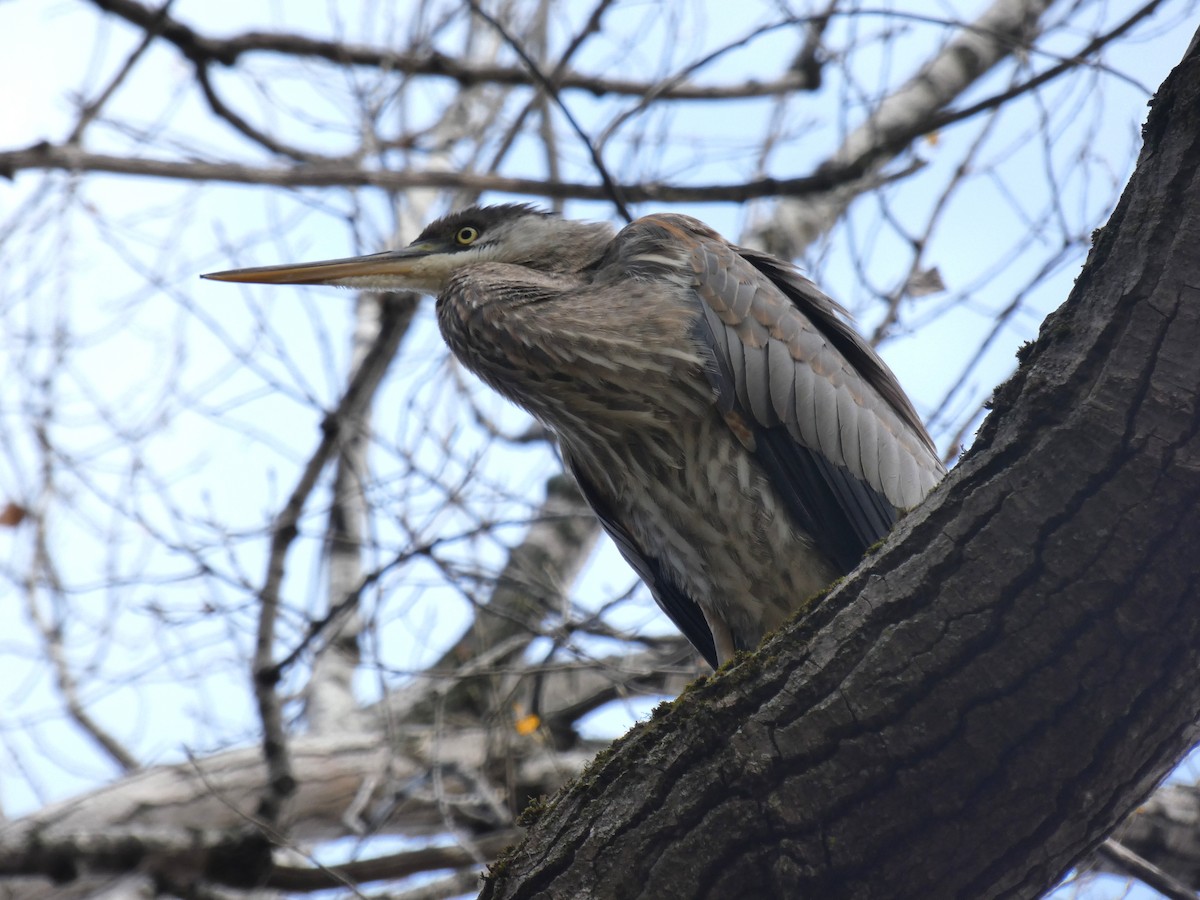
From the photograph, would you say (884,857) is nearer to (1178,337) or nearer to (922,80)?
(1178,337)

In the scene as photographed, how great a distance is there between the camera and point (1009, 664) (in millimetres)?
1989

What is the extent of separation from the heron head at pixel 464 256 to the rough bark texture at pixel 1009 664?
263 cm

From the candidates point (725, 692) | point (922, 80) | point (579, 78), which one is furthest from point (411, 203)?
point (725, 692)

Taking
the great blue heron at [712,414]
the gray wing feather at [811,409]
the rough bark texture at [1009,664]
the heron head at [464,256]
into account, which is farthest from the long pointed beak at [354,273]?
the rough bark texture at [1009,664]

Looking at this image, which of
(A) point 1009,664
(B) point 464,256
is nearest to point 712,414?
(B) point 464,256

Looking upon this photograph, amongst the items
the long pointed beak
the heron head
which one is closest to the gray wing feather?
the heron head

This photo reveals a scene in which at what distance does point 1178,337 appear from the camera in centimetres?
190

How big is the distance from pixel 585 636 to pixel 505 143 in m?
2.55

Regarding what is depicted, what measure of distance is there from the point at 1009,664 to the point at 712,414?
5.92 ft

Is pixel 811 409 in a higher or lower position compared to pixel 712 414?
lower

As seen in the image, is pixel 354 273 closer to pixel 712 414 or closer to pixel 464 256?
pixel 464 256

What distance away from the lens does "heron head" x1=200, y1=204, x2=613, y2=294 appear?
4.55 m

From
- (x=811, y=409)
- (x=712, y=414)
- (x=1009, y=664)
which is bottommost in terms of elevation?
(x=1009, y=664)

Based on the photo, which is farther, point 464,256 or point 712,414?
point 464,256
